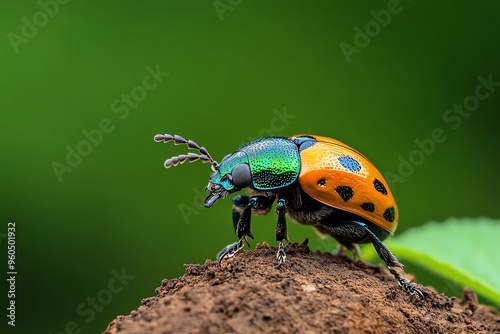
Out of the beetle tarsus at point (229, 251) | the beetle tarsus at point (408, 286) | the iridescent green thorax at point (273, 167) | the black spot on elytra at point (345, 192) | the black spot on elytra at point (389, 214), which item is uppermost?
the iridescent green thorax at point (273, 167)

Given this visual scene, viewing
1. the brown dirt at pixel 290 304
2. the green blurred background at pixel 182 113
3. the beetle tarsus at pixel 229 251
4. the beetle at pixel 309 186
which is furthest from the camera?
the green blurred background at pixel 182 113

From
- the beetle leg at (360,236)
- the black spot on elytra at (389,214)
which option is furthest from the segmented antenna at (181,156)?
the black spot on elytra at (389,214)

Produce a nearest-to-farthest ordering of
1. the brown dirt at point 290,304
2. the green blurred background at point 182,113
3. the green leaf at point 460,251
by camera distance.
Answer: the brown dirt at point 290,304, the green leaf at point 460,251, the green blurred background at point 182,113

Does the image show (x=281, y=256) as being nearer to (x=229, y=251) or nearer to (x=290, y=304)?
(x=229, y=251)

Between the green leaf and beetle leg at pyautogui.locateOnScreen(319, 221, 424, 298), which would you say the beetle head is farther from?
the green leaf

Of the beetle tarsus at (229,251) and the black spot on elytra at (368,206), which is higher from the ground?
the beetle tarsus at (229,251)

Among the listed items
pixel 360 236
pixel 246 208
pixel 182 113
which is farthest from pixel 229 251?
pixel 182 113

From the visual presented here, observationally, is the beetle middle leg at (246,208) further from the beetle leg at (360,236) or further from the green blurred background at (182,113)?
the green blurred background at (182,113)

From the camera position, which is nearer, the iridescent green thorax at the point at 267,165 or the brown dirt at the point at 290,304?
the brown dirt at the point at 290,304
